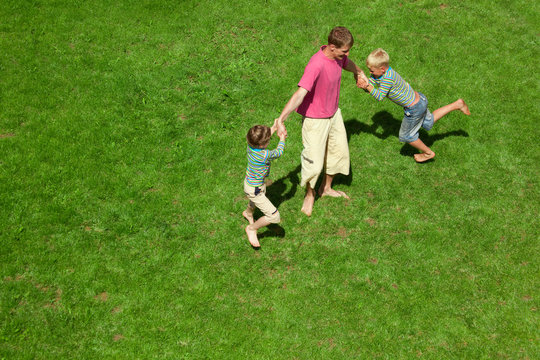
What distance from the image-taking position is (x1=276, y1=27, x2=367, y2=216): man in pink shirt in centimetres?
634

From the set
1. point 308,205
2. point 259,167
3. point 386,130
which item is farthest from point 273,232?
point 386,130

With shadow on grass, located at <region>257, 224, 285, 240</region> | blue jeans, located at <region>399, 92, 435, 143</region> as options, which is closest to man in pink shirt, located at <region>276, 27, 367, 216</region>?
shadow on grass, located at <region>257, 224, 285, 240</region>

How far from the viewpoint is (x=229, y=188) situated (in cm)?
792

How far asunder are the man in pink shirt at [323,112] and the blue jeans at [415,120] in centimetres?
128

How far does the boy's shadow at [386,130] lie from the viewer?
8836mm

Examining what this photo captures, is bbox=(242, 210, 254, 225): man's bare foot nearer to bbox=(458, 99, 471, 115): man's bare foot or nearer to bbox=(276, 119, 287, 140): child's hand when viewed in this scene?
bbox=(276, 119, 287, 140): child's hand

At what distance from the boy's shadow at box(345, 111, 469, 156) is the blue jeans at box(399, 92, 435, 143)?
1.95 feet

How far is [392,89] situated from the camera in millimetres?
7512

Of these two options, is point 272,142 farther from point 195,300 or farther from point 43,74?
point 43,74

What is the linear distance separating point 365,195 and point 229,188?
2520 millimetres

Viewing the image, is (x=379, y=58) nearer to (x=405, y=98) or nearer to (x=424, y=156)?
(x=405, y=98)

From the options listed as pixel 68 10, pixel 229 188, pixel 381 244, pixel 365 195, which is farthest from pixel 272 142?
pixel 68 10

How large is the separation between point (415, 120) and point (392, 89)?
2.71ft

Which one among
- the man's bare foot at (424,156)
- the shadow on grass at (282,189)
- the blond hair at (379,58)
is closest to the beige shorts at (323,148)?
the shadow on grass at (282,189)
